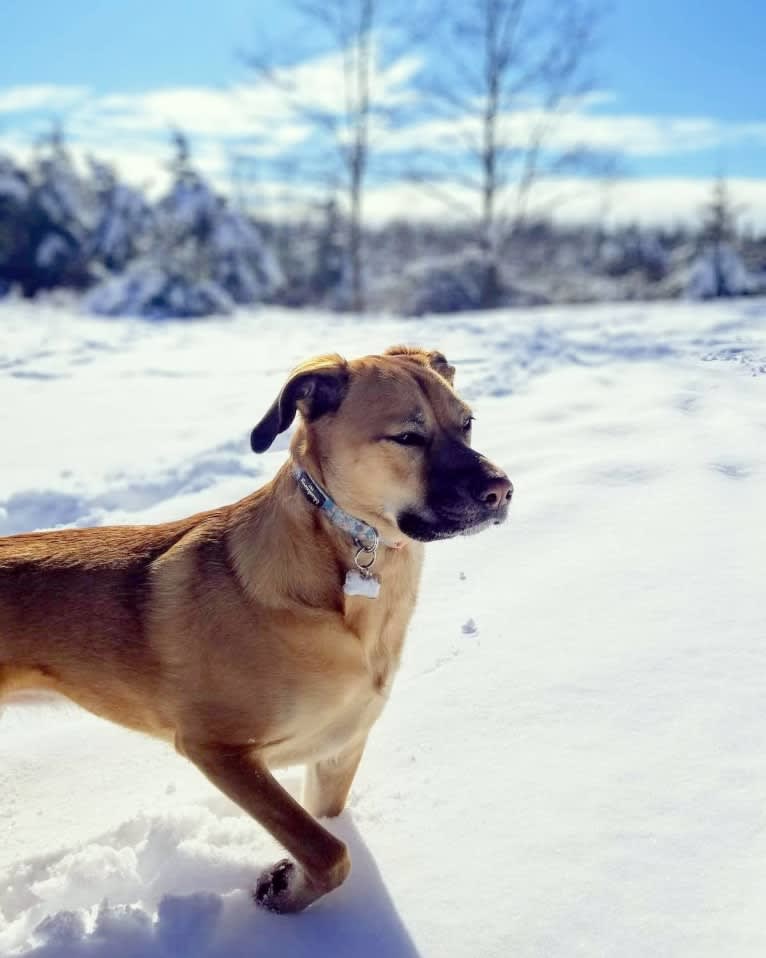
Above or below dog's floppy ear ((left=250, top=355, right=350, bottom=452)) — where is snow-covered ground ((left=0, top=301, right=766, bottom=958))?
below

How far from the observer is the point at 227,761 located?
229cm

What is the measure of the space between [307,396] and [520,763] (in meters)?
1.34

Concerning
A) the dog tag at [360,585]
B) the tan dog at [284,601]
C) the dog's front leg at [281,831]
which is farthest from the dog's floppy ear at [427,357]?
the dog's front leg at [281,831]

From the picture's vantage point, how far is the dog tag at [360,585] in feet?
7.98

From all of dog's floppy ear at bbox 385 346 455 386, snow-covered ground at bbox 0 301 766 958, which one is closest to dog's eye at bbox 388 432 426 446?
dog's floppy ear at bbox 385 346 455 386

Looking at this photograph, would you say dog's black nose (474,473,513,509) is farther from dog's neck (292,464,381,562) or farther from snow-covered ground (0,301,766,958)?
snow-covered ground (0,301,766,958)

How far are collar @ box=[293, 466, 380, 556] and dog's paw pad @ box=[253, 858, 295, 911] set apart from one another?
0.87 m

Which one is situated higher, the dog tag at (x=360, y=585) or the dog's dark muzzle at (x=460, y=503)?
the dog's dark muzzle at (x=460, y=503)

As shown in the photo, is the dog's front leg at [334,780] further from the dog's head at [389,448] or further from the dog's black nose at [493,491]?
the dog's black nose at [493,491]

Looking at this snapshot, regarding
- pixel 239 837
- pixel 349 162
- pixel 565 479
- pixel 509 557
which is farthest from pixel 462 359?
pixel 349 162

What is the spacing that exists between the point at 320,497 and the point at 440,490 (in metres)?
0.37

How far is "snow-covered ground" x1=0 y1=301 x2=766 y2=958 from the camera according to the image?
205 cm

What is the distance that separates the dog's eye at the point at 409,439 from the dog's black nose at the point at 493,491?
270 mm

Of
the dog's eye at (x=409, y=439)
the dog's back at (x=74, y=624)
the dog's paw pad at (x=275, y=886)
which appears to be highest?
the dog's eye at (x=409, y=439)
